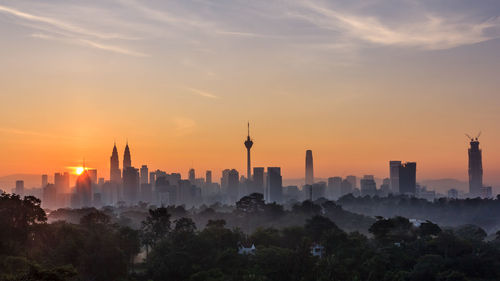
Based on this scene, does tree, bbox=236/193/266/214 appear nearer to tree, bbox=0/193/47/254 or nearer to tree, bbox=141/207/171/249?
tree, bbox=141/207/171/249

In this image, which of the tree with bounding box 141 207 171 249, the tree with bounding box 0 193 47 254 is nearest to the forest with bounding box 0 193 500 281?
the tree with bounding box 0 193 47 254

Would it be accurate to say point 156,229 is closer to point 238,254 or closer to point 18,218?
point 18,218

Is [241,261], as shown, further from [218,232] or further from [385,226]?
[385,226]

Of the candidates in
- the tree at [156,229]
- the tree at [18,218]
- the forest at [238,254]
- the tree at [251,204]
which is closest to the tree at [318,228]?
the forest at [238,254]

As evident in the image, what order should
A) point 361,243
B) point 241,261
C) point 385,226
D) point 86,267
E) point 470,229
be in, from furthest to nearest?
point 470,229 < point 385,226 < point 361,243 < point 241,261 < point 86,267

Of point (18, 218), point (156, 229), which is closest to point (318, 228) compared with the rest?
point (156, 229)

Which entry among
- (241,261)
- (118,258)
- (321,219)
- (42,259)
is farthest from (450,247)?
(42,259)

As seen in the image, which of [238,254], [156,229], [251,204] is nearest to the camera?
[238,254]

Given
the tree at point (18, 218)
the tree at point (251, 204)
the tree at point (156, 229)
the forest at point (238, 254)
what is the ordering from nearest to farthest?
the forest at point (238, 254), the tree at point (18, 218), the tree at point (156, 229), the tree at point (251, 204)

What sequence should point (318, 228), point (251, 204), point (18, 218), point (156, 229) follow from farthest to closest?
point (251, 204) < point (156, 229) < point (318, 228) < point (18, 218)

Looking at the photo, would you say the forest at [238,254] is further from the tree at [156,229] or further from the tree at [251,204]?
the tree at [251,204]

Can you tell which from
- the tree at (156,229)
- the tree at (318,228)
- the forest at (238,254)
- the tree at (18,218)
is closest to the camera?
the forest at (238,254)
